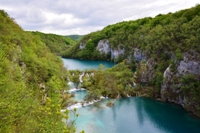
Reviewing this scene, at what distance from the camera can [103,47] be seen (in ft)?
288

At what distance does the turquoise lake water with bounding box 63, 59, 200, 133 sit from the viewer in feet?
78.0

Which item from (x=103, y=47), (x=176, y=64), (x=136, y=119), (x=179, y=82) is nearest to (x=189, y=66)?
(x=176, y=64)

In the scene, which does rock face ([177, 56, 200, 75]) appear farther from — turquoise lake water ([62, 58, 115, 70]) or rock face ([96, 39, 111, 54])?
rock face ([96, 39, 111, 54])

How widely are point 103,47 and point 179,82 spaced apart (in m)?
59.7

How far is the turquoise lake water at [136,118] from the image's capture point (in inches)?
936

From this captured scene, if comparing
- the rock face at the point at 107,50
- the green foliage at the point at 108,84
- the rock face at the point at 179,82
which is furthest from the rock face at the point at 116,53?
the rock face at the point at 179,82

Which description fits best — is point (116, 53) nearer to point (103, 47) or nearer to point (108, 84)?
point (103, 47)

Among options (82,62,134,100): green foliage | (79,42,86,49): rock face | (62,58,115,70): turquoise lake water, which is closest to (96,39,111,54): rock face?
(62,58,115,70): turquoise lake water

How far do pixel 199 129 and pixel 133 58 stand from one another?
34.5 m

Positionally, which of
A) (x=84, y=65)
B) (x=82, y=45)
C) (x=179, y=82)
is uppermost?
(x=82, y=45)

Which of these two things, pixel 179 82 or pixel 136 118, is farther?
pixel 179 82

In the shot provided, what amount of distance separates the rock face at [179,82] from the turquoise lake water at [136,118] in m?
1.25

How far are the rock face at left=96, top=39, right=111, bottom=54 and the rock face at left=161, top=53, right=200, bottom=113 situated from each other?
2095 inches

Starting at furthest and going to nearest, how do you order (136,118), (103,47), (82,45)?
(82,45)
(103,47)
(136,118)
